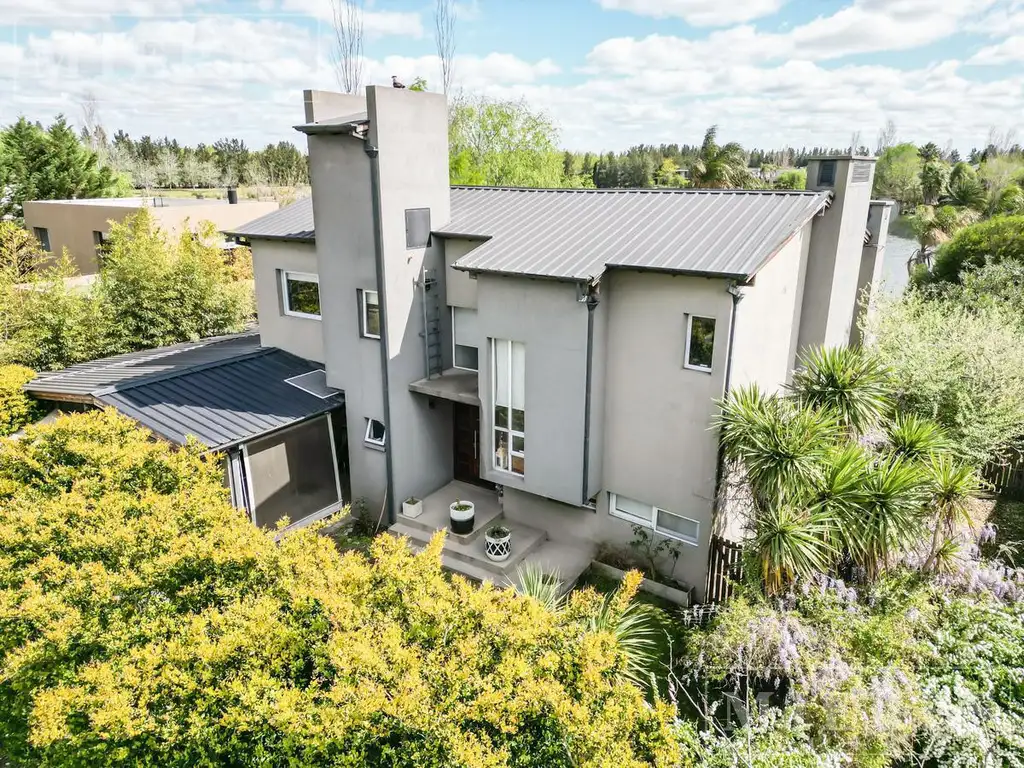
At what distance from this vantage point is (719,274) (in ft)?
36.8

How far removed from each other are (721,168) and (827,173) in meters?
27.5

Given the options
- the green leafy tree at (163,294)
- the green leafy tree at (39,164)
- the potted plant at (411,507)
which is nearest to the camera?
the potted plant at (411,507)

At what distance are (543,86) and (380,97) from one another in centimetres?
4200

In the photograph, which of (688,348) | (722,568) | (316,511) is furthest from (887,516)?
(316,511)

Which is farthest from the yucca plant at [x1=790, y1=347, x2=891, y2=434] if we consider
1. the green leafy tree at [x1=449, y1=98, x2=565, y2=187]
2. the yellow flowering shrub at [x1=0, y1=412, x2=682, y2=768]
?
the green leafy tree at [x1=449, y1=98, x2=565, y2=187]

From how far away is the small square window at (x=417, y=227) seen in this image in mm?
15508

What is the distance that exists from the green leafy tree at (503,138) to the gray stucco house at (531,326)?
35316 mm

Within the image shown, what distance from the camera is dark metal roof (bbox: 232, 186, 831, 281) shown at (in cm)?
1216

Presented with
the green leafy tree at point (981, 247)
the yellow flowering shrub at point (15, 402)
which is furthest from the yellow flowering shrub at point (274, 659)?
the green leafy tree at point (981, 247)

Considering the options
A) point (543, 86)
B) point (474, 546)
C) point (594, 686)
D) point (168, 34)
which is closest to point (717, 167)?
point (543, 86)

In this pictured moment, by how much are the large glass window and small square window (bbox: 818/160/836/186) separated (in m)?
14.3

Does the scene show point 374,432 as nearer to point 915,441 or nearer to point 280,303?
A: point 280,303

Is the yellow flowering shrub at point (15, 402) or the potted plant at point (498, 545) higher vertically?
the yellow flowering shrub at point (15, 402)

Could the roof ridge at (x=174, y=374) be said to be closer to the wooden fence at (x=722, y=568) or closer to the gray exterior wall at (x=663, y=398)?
the gray exterior wall at (x=663, y=398)
